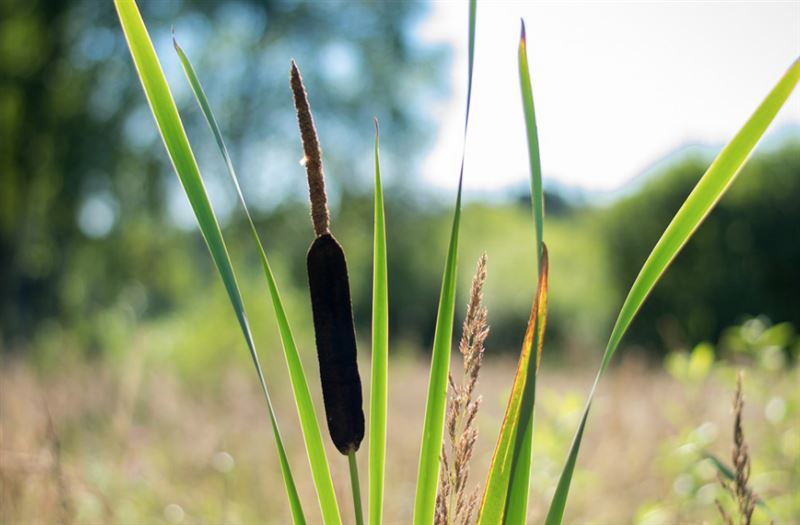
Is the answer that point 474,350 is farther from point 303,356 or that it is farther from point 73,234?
point 73,234

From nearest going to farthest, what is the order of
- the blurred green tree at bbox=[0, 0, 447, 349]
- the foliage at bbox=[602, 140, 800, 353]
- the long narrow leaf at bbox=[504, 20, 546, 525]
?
the long narrow leaf at bbox=[504, 20, 546, 525] < the foliage at bbox=[602, 140, 800, 353] < the blurred green tree at bbox=[0, 0, 447, 349]

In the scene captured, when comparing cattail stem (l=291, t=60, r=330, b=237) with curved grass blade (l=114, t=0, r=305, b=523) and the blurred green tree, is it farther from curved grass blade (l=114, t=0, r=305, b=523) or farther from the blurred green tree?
the blurred green tree

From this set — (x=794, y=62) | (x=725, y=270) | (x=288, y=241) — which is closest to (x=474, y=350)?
(x=794, y=62)

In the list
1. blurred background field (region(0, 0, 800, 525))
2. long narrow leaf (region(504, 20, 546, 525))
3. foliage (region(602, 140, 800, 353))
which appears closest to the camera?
long narrow leaf (region(504, 20, 546, 525))

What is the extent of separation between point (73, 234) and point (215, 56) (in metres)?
4.81

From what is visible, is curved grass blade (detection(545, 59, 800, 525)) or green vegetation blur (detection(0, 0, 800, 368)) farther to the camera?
green vegetation blur (detection(0, 0, 800, 368))

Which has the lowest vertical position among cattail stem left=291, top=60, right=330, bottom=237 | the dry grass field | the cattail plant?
the dry grass field

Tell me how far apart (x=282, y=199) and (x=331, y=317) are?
16097mm

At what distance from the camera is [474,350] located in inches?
32.9

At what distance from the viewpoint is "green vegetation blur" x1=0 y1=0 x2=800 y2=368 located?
11.6 metres

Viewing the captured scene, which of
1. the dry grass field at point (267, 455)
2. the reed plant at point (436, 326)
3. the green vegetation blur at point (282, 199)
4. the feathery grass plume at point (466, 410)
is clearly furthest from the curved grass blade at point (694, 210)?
the green vegetation blur at point (282, 199)

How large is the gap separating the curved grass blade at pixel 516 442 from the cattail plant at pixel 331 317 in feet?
0.51

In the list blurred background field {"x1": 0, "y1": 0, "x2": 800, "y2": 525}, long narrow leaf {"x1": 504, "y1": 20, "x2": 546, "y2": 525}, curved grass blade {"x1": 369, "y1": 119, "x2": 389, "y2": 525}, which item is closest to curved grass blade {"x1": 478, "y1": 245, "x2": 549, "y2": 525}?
long narrow leaf {"x1": 504, "y1": 20, "x2": 546, "y2": 525}

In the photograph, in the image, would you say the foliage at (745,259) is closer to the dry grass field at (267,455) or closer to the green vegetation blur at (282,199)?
the green vegetation blur at (282,199)
